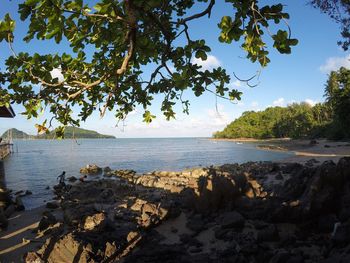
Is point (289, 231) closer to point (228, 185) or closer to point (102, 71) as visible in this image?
point (228, 185)

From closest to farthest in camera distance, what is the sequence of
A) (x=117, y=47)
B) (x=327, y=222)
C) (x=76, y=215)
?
(x=117, y=47) → (x=327, y=222) → (x=76, y=215)

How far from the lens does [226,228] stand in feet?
30.1

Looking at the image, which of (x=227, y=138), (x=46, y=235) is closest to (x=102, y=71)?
(x=46, y=235)

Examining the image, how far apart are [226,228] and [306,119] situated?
8766 centimetres

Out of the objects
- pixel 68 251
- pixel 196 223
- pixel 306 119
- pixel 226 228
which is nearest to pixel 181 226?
pixel 196 223

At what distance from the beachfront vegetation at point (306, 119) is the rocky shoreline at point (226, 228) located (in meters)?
30.2

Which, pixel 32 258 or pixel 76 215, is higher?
pixel 76 215

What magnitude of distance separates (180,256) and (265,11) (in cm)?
611

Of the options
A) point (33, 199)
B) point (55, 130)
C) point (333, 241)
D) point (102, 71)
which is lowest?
point (33, 199)

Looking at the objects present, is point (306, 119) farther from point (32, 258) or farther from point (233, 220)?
point (32, 258)

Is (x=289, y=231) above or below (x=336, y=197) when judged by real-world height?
below

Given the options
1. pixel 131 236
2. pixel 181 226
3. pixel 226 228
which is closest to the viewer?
pixel 131 236

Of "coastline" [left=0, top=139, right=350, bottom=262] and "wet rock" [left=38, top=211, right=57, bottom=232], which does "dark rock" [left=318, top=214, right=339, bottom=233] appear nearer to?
"coastline" [left=0, top=139, right=350, bottom=262]

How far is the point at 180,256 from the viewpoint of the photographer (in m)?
7.57
